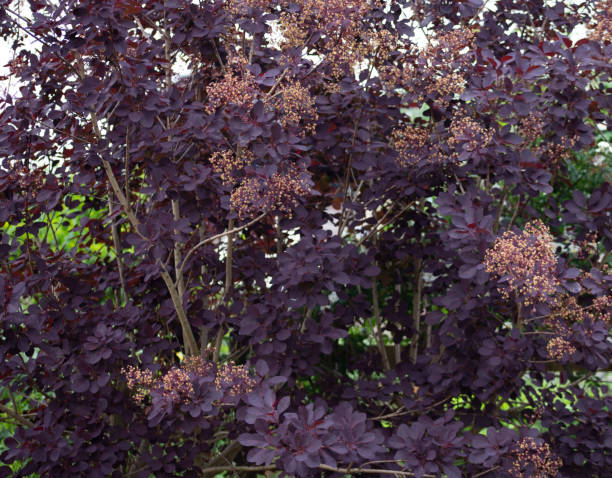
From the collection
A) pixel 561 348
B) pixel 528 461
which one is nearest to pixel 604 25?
pixel 561 348

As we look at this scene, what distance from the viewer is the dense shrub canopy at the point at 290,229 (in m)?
2.17

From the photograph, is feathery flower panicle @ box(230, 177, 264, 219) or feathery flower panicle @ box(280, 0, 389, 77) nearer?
feathery flower panicle @ box(230, 177, 264, 219)

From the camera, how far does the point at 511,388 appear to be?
2.56m

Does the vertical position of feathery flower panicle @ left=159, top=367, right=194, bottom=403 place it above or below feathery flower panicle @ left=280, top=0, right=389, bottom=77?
below

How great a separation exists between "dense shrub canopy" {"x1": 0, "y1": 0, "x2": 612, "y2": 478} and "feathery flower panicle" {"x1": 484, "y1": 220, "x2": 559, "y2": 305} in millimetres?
13

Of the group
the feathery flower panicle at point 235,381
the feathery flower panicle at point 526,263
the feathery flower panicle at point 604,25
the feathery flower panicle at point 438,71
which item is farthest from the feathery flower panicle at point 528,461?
the feathery flower panicle at point 604,25

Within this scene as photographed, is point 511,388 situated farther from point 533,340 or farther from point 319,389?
point 319,389

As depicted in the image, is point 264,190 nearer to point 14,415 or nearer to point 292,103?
point 292,103

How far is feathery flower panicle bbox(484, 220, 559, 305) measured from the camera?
198 centimetres

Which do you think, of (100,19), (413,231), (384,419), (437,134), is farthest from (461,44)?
(384,419)

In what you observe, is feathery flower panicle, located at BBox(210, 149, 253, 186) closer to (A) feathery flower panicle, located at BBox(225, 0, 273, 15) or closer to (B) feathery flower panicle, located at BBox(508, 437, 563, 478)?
(A) feathery flower panicle, located at BBox(225, 0, 273, 15)

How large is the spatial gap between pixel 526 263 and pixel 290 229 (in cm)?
97

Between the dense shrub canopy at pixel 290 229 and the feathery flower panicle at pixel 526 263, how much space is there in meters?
0.01

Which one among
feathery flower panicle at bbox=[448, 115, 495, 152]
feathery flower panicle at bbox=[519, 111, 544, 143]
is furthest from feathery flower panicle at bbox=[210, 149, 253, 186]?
feathery flower panicle at bbox=[519, 111, 544, 143]
